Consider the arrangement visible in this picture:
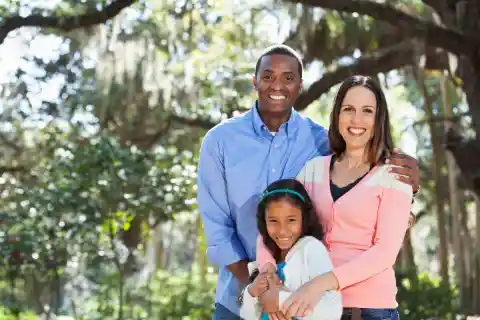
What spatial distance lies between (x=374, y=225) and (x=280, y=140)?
0.47 metres

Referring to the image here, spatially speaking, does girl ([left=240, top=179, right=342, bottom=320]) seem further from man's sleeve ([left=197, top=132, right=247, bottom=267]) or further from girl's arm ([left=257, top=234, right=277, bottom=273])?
man's sleeve ([left=197, top=132, right=247, bottom=267])

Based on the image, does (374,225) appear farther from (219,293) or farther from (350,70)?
(350,70)

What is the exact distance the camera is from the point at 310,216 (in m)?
2.21

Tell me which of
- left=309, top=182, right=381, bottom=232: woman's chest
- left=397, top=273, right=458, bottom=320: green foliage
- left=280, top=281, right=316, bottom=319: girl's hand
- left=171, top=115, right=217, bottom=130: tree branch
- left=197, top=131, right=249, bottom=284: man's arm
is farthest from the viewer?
left=171, top=115, right=217, bottom=130: tree branch

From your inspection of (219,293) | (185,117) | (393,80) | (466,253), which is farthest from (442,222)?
(219,293)

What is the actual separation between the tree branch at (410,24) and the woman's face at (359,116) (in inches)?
181

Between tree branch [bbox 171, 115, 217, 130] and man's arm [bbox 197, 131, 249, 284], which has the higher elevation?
tree branch [bbox 171, 115, 217, 130]

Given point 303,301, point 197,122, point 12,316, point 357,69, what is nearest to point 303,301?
point 303,301

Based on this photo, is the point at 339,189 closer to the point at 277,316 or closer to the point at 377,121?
the point at 377,121

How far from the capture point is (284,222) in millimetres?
2201

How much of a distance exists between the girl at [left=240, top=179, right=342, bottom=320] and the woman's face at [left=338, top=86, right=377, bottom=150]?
0.72ft

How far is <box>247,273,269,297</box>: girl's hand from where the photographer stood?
215 centimetres

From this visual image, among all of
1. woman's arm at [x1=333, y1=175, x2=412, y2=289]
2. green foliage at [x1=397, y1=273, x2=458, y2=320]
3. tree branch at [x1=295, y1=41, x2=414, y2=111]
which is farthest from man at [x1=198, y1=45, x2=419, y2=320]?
green foliage at [x1=397, y1=273, x2=458, y2=320]

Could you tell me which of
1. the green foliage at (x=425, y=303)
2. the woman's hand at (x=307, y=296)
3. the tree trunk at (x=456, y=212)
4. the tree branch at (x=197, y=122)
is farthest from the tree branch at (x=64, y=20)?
the tree trunk at (x=456, y=212)
